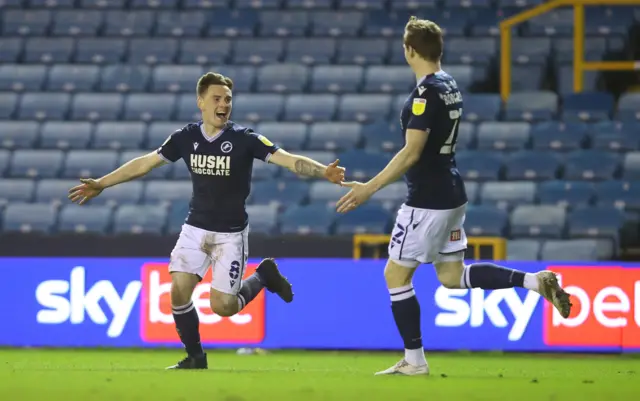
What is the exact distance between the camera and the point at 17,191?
16.0 metres

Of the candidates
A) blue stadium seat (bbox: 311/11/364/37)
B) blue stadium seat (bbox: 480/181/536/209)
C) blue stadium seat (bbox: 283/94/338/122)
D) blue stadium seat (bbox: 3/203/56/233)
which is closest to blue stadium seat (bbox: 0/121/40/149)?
blue stadium seat (bbox: 3/203/56/233)

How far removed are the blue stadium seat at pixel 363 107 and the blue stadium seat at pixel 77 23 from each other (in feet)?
13.9

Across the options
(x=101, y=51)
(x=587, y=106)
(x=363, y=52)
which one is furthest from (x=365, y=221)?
(x=101, y=51)

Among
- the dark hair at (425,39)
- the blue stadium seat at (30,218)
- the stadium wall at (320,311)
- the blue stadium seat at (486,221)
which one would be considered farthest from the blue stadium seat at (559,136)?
the dark hair at (425,39)

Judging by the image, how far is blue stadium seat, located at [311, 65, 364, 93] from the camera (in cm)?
1702

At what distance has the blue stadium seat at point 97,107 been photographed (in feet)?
56.0

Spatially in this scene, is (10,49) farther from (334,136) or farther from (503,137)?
(503,137)

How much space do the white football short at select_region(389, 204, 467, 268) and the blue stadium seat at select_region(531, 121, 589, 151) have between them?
317 inches

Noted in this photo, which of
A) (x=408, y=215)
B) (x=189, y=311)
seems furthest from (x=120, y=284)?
(x=408, y=215)

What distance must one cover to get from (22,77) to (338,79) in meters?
4.35

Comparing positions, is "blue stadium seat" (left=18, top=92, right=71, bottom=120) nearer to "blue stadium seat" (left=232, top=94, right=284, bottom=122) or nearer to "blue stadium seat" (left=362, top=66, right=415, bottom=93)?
"blue stadium seat" (left=232, top=94, right=284, bottom=122)

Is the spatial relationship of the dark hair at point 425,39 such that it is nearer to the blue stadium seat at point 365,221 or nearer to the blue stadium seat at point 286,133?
the blue stadium seat at point 365,221

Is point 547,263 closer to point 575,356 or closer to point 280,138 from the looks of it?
point 575,356

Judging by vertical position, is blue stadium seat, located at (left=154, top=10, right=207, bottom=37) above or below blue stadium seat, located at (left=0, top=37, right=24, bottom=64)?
above
